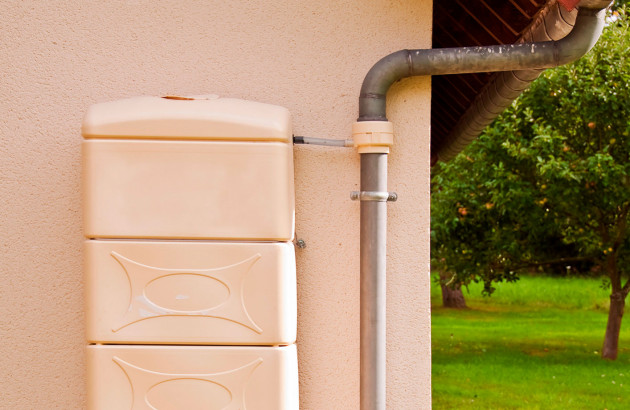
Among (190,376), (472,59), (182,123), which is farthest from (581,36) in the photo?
(190,376)

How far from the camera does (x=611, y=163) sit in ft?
32.9

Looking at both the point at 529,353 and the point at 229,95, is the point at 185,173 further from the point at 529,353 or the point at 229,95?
the point at 529,353

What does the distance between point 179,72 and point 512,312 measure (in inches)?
707

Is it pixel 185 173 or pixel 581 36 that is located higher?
pixel 581 36

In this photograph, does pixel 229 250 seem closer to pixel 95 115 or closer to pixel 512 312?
pixel 95 115

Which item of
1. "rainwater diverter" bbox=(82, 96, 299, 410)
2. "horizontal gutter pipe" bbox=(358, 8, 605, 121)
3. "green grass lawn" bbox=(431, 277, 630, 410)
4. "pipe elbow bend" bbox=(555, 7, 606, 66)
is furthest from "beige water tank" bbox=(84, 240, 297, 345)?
"green grass lawn" bbox=(431, 277, 630, 410)

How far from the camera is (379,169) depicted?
3.08m

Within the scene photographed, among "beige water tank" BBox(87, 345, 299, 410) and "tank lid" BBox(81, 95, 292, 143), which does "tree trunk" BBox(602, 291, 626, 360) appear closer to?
"beige water tank" BBox(87, 345, 299, 410)

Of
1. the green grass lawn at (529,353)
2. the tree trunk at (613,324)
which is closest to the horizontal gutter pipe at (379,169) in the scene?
the green grass lawn at (529,353)

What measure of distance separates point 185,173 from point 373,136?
2.42 ft

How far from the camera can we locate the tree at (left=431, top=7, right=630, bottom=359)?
10.4 meters

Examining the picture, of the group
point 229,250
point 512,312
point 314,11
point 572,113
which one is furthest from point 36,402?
point 512,312

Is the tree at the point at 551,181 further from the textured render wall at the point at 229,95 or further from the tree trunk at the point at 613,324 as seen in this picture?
the textured render wall at the point at 229,95

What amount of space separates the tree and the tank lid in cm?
793
